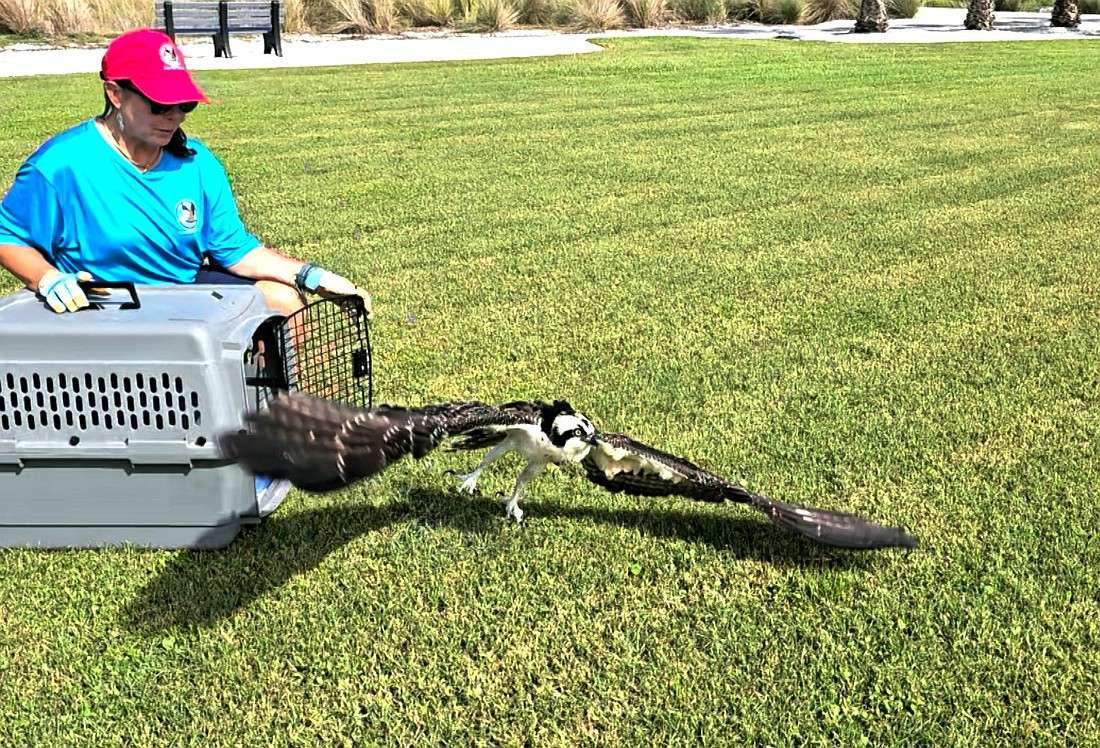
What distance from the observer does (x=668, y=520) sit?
3.30 m

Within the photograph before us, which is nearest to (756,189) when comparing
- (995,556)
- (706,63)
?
(995,556)

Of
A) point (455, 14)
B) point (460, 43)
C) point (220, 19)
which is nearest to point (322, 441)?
point (220, 19)

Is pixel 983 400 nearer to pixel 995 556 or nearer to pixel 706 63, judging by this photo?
pixel 995 556

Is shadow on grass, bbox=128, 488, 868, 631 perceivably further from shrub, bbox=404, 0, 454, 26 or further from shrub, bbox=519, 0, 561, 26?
shrub, bbox=519, 0, 561, 26

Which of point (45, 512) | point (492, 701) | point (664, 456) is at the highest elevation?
point (664, 456)

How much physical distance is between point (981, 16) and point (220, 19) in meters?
15.1

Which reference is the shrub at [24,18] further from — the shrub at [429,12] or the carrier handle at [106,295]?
the carrier handle at [106,295]

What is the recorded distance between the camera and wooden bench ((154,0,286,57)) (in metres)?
15.2

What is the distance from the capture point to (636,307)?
5.18m

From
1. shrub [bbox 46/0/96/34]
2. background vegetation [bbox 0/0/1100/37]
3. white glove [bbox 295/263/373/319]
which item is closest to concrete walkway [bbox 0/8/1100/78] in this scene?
background vegetation [bbox 0/0/1100/37]

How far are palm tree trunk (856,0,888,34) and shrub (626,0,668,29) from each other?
4322 millimetres

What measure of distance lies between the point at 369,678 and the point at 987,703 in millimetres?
1540

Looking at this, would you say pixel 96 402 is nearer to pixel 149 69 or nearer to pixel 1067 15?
pixel 149 69

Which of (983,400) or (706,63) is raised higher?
(706,63)
